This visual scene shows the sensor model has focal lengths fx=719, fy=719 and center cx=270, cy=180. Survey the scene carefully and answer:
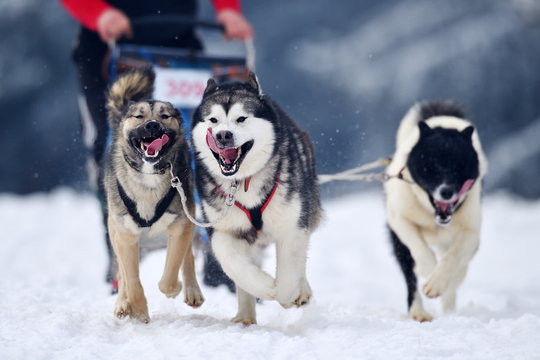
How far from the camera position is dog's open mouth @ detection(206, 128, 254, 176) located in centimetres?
235

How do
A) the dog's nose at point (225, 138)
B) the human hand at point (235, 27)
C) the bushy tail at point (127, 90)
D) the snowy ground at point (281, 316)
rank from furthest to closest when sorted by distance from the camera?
the human hand at point (235, 27) → the bushy tail at point (127, 90) → the dog's nose at point (225, 138) → the snowy ground at point (281, 316)

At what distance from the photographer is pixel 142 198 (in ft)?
8.51

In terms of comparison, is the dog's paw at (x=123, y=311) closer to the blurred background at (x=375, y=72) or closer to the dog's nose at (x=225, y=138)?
the dog's nose at (x=225, y=138)

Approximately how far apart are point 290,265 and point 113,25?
1620 millimetres

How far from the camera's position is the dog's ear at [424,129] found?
10.7 feet

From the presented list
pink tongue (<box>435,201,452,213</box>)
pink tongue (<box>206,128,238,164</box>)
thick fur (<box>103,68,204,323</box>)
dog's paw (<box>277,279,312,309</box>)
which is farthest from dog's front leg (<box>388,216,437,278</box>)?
pink tongue (<box>206,128,238,164</box>)

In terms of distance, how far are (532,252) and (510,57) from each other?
417cm

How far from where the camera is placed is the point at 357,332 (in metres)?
2.42

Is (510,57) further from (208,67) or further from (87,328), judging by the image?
(87,328)

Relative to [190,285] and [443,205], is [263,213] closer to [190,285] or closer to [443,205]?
[190,285]

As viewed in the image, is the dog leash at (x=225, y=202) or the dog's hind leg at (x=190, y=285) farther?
the dog's hind leg at (x=190, y=285)

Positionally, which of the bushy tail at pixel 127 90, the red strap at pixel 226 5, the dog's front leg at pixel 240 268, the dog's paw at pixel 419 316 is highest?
the red strap at pixel 226 5

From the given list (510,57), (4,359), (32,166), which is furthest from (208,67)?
(510,57)

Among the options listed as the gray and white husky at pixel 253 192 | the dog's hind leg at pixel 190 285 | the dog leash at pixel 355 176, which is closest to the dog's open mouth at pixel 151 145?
the gray and white husky at pixel 253 192
